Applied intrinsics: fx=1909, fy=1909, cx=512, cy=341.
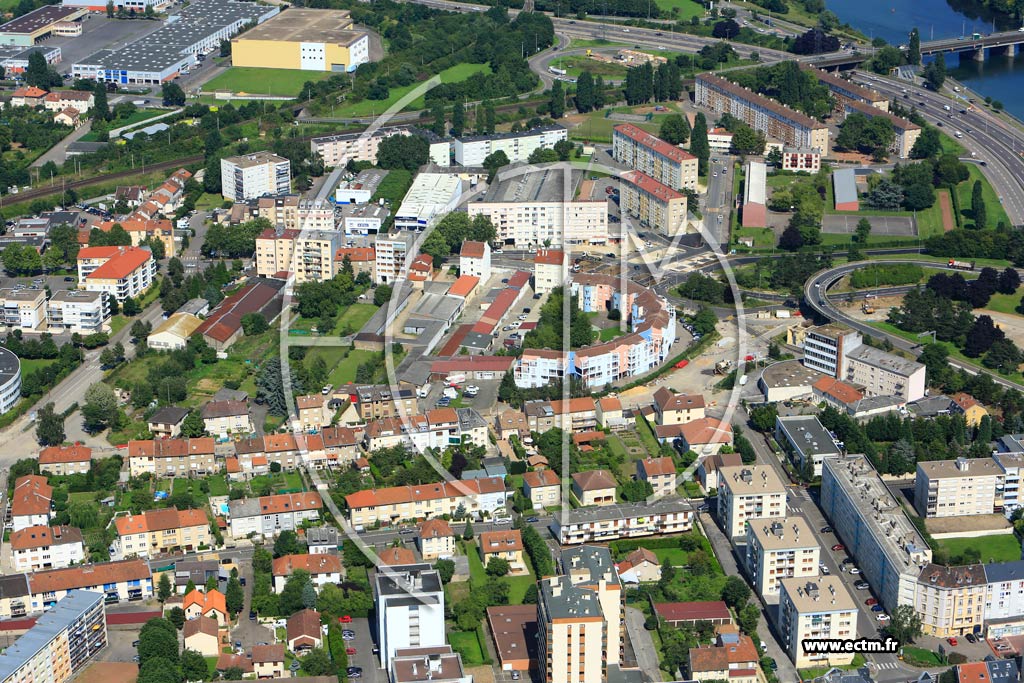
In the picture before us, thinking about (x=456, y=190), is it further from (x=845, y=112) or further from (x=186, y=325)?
(x=845, y=112)

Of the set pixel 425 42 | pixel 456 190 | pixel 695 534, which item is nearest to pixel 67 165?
pixel 456 190

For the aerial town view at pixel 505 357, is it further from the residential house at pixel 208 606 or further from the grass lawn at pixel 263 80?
the grass lawn at pixel 263 80

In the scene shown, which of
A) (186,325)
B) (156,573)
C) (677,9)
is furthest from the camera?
(677,9)

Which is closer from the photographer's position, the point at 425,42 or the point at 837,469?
the point at 837,469

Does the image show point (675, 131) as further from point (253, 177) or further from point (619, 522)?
point (619, 522)

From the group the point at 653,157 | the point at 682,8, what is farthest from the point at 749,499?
the point at 682,8

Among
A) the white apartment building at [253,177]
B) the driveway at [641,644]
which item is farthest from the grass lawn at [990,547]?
the white apartment building at [253,177]
